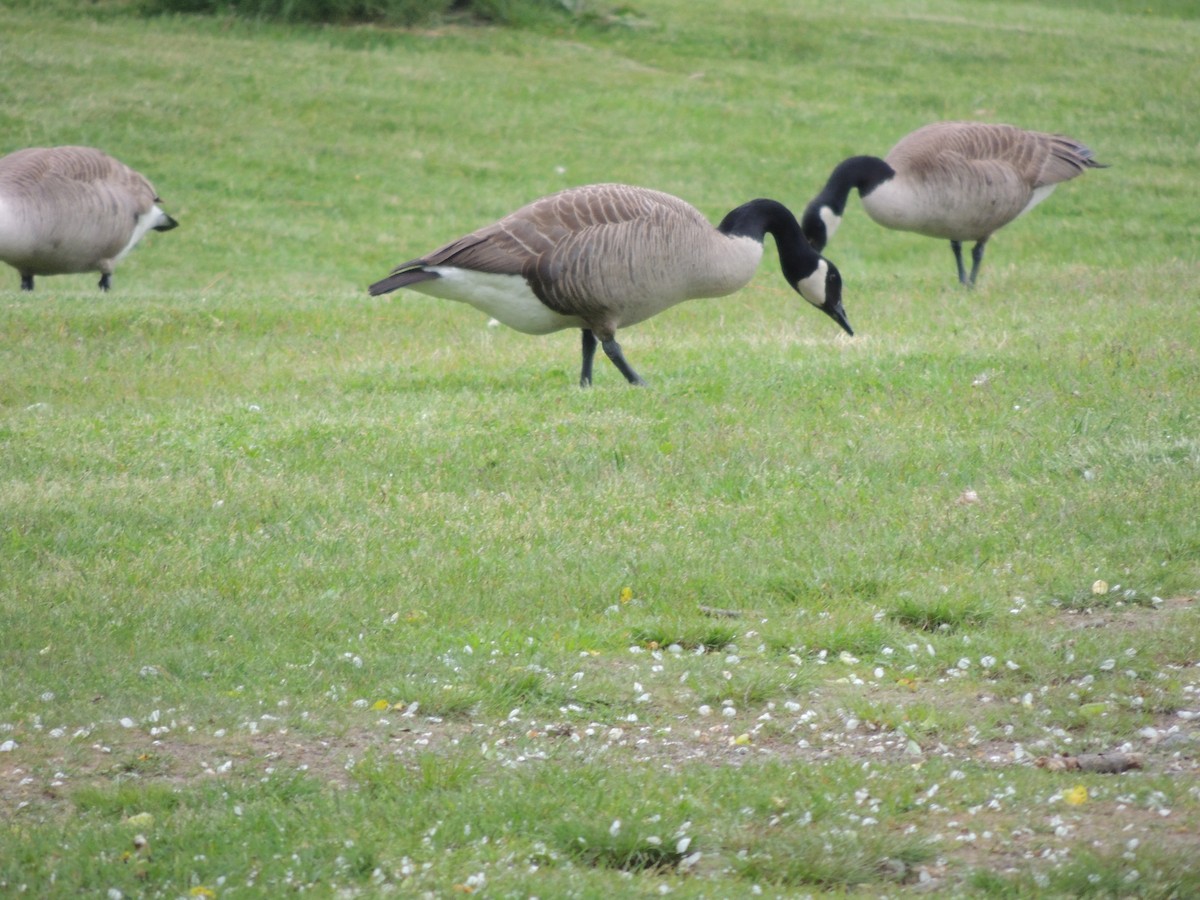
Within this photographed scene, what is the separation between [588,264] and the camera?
32.5 ft

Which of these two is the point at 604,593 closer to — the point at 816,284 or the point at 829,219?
the point at 816,284

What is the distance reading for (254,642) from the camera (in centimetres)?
619

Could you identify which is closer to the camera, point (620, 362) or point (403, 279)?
point (403, 279)

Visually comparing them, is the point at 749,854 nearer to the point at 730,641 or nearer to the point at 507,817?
the point at 507,817

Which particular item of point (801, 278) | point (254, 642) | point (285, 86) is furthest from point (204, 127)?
point (254, 642)

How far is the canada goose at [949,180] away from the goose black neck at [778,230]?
9.46 feet

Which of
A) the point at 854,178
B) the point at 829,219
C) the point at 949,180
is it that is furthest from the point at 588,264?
the point at 949,180

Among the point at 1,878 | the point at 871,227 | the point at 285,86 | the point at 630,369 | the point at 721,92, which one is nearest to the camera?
the point at 1,878

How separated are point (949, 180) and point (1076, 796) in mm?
10591

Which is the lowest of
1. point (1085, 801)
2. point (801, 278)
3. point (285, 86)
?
point (1085, 801)

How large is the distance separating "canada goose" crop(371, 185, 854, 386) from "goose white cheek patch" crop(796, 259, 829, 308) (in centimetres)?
107

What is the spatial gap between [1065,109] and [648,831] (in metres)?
23.1

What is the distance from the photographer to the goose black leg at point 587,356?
10539 mm

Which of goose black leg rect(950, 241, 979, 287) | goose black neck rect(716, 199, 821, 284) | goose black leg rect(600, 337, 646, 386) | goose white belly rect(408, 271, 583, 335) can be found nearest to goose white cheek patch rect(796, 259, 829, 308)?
goose black neck rect(716, 199, 821, 284)
